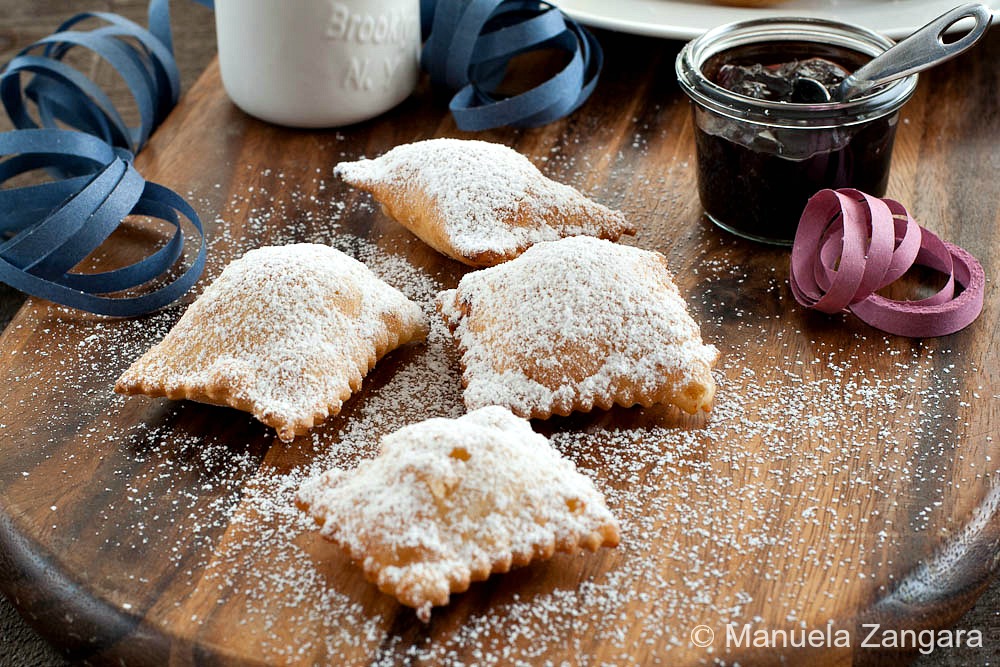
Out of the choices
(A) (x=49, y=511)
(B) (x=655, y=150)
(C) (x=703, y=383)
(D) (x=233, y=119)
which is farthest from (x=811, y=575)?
(D) (x=233, y=119)

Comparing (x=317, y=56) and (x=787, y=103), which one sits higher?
(x=787, y=103)

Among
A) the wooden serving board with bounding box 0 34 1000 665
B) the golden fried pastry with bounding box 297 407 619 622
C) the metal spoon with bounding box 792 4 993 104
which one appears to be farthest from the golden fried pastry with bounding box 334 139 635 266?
the golden fried pastry with bounding box 297 407 619 622

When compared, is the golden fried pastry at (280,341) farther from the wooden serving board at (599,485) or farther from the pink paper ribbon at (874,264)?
the pink paper ribbon at (874,264)

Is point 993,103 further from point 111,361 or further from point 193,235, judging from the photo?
point 111,361

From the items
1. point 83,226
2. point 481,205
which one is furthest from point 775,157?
point 83,226

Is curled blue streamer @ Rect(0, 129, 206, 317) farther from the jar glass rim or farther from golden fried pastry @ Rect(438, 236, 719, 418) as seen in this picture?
the jar glass rim

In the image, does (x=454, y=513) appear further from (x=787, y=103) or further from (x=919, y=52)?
(x=919, y=52)
